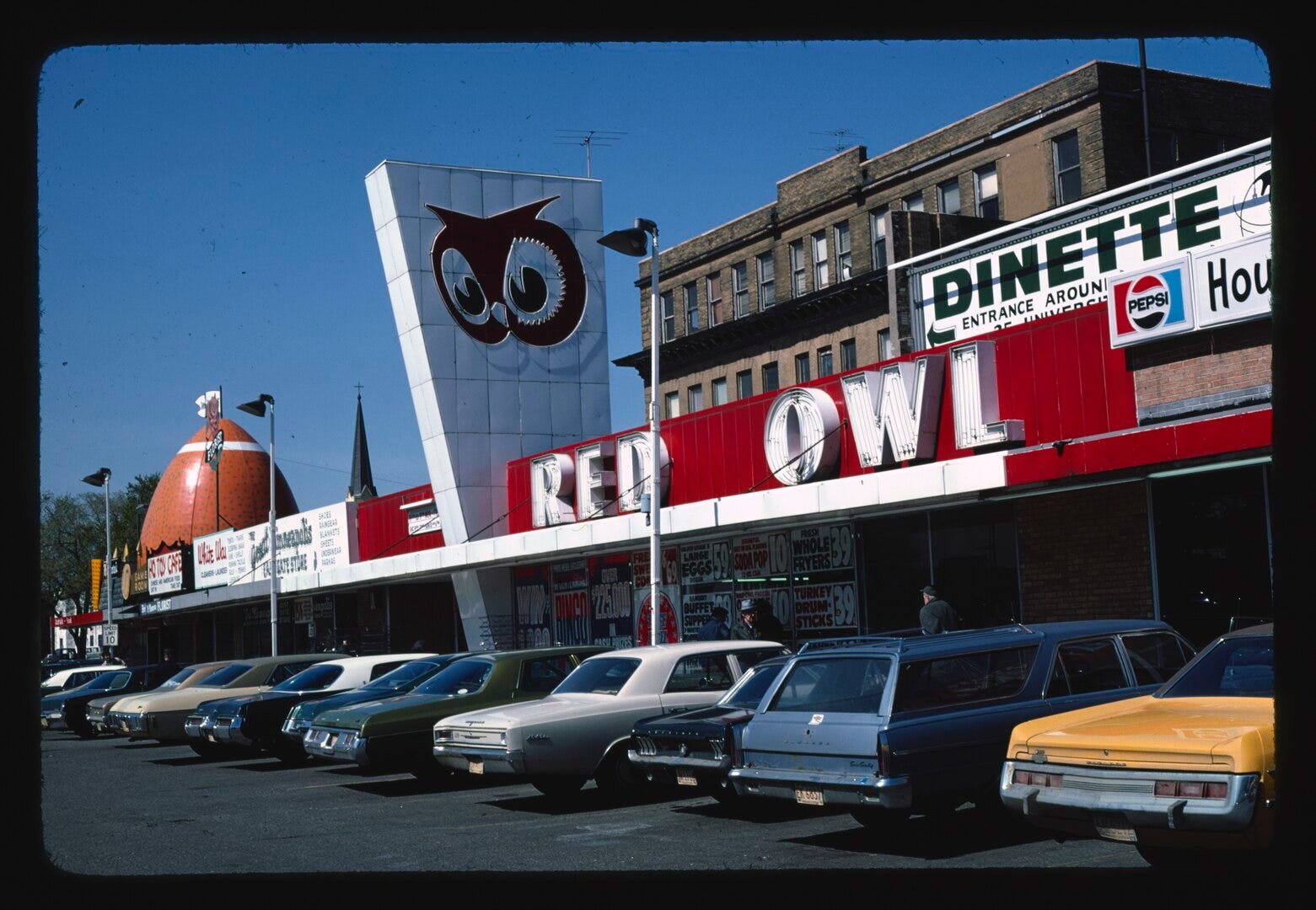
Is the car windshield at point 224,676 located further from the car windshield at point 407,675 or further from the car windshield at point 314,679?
the car windshield at point 407,675

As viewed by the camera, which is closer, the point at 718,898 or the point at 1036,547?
the point at 718,898

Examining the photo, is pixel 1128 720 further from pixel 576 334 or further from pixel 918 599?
pixel 576 334

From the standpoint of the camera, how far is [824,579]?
72.3 ft

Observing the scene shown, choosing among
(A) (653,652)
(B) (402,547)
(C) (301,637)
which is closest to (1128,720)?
(A) (653,652)

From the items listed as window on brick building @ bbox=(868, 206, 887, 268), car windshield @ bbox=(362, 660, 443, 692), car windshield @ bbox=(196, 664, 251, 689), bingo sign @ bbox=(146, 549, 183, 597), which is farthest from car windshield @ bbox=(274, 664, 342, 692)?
bingo sign @ bbox=(146, 549, 183, 597)

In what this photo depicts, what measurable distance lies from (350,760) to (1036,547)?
8916 mm

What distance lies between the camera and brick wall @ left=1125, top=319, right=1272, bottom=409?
599 inches

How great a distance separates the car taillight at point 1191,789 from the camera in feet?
23.4

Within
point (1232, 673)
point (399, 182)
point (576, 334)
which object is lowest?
point (1232, 673)

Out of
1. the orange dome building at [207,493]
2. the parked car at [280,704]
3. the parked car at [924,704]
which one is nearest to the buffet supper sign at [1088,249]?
the parked car at [924,704]

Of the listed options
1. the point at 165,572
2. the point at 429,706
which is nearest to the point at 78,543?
the point at 165,572

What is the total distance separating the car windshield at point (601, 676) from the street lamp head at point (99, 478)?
1688 inches

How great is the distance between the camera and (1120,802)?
7.51 metres

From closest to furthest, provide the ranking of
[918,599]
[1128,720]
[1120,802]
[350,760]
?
[1120,802] → [1128,720] → [350,760] → [918,599]
